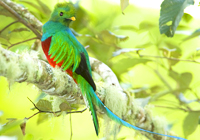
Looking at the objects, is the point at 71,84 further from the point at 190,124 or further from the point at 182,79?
the point at 182,79

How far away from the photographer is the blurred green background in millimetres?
1568

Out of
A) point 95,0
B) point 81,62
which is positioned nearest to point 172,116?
point 95,0

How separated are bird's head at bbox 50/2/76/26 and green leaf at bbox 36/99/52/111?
424 millimetres

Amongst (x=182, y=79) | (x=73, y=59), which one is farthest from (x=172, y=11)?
(x=182, y=79)

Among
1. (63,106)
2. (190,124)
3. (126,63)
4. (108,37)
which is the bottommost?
(190,124)

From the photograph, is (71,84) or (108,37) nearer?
(71,84)

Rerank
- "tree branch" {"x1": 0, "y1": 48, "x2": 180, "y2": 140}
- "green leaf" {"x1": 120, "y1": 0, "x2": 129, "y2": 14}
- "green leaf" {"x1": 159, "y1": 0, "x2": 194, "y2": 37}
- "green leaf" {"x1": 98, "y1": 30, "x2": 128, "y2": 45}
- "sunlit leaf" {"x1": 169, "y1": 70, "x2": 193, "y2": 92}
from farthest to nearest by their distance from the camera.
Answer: "sunlit leaf" {"x1": 169, "y1": 70, "x2": 193, "y2": 92} < "green leaf" {"x1": 98, "y1": 30, "x2": 128, "y2": 45} < "green leaf" {"x1": 159, "y1": 0, "x2": 194, "y2": 37} < "green leaf" {"x1": 120, "y1": 0, "x2": 129, "y2": 14} < "tree branch" {"x1": 0, "y1": 48, "x2": 180, "y2": 140}

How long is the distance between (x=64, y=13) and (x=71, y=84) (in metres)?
0.42

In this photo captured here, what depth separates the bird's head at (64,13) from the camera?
1.23 m

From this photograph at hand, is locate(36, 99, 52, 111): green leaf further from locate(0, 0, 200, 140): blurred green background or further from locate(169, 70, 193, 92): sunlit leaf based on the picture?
locate(169, 70, 193, 92): sunlit leaf

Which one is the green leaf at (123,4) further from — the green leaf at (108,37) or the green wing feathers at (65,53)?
the green leaf at (108,37)

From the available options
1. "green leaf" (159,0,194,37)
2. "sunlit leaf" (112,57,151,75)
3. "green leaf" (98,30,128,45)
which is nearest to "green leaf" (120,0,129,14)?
"green leaf" (159,0,194,37)

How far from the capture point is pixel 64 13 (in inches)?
49.5

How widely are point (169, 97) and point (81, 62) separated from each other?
1951mm
